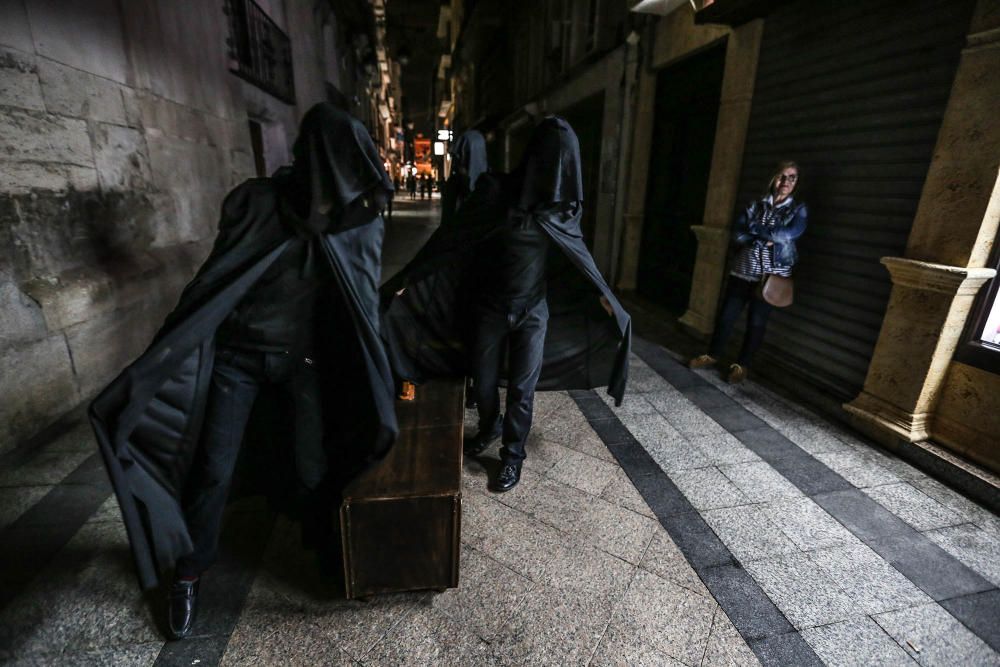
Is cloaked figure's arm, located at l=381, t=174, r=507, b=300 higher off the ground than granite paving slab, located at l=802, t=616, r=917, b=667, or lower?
higher

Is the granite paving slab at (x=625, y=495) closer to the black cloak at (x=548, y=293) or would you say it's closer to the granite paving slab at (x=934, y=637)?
the black cloak at (x=548, y=293)

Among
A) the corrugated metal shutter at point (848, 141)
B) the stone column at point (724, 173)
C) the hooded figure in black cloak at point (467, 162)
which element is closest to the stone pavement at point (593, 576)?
the corrugated metal shutter at point (848, 141)

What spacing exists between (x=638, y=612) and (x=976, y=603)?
1.82 meters

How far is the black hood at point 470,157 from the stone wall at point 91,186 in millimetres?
3213

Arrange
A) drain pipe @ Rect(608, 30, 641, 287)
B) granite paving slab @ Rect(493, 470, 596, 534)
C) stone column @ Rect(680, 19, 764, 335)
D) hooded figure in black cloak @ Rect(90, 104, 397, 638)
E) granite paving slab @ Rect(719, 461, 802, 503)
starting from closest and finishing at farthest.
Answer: hooded figure in black cloak @ Rect(90, 104, 397, 638), granite paving slab @ Rect(493, 470, 596, 534), granite paving slab @ Rect(719, 461, 802, 503), stone column @ Rect(680, 19, 764, 335), drain pipe @ Rect(608, 30, 641, 287)

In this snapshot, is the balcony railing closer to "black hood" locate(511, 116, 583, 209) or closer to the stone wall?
the stone wall

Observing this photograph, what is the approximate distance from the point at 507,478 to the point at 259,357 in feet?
6.11

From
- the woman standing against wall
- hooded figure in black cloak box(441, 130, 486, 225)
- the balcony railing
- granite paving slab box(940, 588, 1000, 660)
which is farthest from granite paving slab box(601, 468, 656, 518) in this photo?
the balcony railing

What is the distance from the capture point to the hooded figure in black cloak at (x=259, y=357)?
1931 millimetres

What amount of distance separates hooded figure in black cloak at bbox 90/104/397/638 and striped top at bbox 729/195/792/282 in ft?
13.5

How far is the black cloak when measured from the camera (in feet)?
9.76

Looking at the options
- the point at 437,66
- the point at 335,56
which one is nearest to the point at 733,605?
the point at 335,56

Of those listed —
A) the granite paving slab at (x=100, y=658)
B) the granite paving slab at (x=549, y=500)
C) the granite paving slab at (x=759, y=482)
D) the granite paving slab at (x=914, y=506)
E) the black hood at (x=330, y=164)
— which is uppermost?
the black hood at (x=330, y=164)

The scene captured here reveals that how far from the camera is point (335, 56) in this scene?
15914 mm
